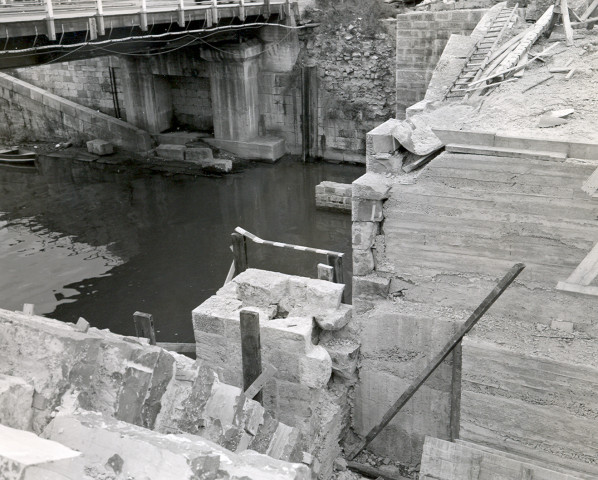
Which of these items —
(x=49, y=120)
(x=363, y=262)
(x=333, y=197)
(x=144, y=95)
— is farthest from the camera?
(x=49, y=120)

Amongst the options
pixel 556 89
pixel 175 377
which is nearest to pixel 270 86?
pixel 556 89

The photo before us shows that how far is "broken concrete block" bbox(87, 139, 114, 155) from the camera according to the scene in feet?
70.3

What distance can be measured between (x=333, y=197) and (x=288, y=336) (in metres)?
11.2

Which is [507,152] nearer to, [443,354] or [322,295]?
[443,354]

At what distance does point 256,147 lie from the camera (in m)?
20.8

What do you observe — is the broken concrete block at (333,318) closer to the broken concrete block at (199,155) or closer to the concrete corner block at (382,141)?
the concrete corner block at (382,141)

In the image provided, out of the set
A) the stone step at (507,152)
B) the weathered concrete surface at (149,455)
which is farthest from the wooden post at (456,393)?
the weathered concrete surface at (149,455)

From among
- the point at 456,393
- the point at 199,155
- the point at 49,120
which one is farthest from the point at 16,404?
the point at 49,120

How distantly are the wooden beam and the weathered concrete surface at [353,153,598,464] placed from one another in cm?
21

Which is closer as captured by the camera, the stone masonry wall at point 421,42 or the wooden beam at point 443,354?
the wooden beam at point 443,354

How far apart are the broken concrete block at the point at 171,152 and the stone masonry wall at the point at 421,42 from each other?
8.33m

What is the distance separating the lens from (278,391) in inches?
237

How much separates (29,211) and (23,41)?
5.64 m

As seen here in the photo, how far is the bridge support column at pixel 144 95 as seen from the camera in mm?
21719
